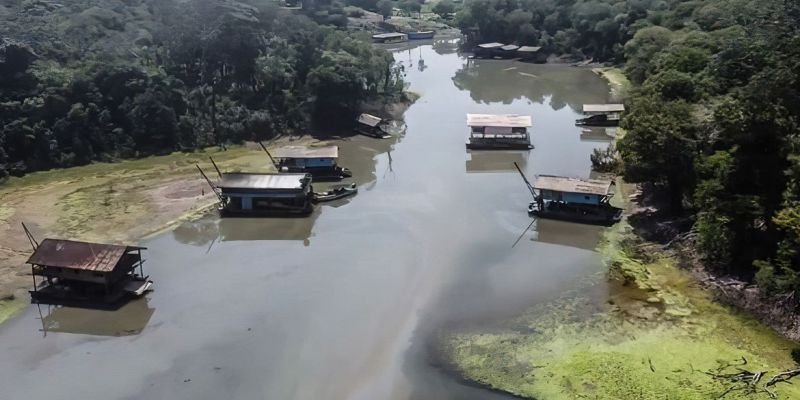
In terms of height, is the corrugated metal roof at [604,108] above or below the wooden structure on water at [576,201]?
above

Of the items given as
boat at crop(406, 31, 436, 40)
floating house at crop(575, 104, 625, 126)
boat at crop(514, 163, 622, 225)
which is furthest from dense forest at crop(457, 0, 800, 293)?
boat at crop(406, 31, 436, 40)

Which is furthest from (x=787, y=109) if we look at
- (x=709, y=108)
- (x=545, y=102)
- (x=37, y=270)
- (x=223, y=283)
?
(x=545, y=102)

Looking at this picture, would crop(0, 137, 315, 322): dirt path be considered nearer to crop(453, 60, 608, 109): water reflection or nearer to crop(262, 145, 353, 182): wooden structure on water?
crop(262, 145, 353, 182): wooden structure on water

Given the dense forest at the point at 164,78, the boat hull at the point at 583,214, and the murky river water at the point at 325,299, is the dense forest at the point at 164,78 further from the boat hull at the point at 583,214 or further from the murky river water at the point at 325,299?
the boat hull at the point at 583,214

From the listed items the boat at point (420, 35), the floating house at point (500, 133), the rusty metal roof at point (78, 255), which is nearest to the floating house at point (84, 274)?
the rusty metal roof at point (78, 255)

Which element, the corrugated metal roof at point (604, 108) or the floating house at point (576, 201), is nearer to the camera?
the floating house at point (576, 201)

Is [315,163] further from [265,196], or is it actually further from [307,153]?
[265,196]

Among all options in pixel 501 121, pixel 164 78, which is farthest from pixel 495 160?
pixel 164 78
